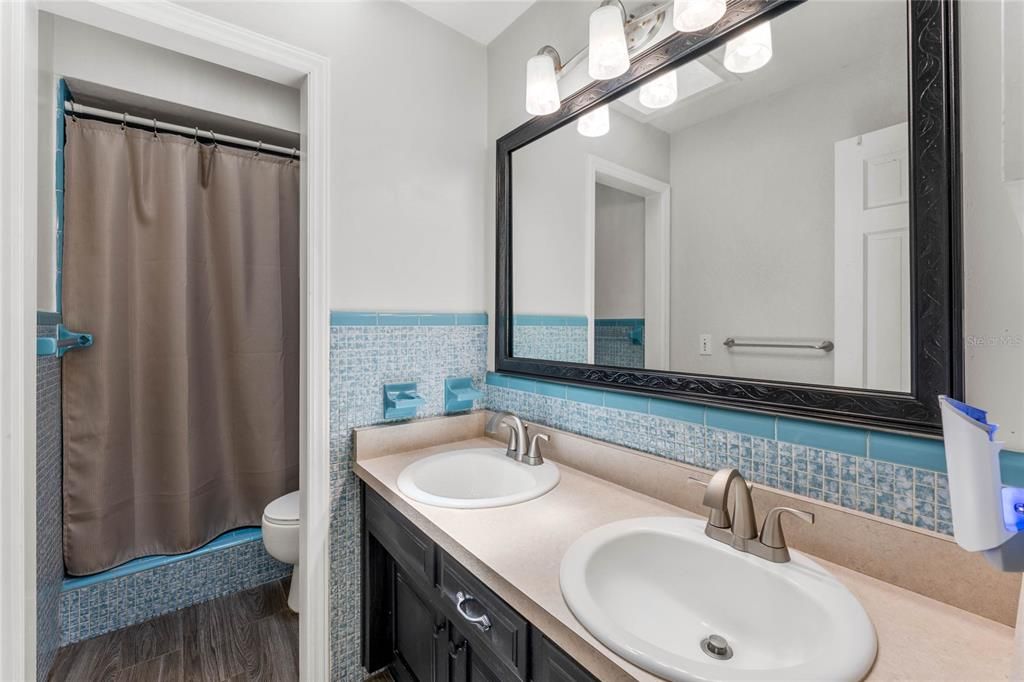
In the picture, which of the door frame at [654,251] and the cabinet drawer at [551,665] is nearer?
the cabinet drawer at [551,665]

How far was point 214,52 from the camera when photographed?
1.26 m

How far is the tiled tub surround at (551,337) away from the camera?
1425 millimetres

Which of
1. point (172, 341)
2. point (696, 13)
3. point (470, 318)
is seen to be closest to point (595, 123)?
point (696, 13)

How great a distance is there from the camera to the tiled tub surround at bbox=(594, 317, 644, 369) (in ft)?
4.04

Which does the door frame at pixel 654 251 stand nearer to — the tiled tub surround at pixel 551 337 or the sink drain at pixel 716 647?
the tiled tub surround at pixel 551 337

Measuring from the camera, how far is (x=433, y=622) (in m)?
1.12

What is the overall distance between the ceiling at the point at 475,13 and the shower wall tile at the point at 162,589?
2.41 m

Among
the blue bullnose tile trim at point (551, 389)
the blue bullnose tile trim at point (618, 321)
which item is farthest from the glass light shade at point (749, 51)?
the blue bullnose tile trim at point (551, 389)

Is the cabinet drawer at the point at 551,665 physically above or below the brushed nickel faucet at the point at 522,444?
below

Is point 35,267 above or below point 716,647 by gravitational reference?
above

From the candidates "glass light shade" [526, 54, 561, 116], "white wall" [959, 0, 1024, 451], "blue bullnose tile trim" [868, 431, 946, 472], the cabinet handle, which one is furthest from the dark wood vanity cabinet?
"glass light shade" [526, 54, 561, 116]

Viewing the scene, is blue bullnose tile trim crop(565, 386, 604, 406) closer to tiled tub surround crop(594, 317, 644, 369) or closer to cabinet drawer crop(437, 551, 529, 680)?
tiled tub surround crop(594, 317, 644, 369)

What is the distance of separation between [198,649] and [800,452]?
217cm

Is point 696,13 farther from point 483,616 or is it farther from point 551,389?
point 483,616
